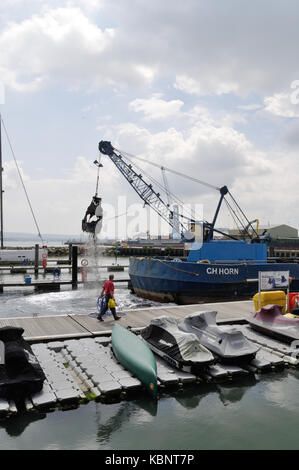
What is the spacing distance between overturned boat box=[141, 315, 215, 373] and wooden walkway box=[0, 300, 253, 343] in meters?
2.05

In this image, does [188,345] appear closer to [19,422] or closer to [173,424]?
[173,424]

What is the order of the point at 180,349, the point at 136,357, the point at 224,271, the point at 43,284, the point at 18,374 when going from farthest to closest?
the point at 43,284, the point at 224,271, the point at 180,349, the point at 136,357, the point at 18,374

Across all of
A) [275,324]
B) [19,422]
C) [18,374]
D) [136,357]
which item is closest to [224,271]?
[275,324]

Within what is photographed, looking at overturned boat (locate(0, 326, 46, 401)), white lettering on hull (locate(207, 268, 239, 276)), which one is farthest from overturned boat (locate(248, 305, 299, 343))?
white lettering on hull (locate(207, 268, 239, 276))

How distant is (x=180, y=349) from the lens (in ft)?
29.7

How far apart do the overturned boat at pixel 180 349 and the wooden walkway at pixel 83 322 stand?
6.74 ft

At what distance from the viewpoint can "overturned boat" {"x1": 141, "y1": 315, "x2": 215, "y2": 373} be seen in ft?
28.9

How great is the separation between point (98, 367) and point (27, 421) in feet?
7.64

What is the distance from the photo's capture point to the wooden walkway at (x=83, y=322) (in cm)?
1143

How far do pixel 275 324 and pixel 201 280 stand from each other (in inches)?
362

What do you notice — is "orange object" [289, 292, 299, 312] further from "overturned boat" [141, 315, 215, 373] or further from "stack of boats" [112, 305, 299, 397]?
"overturned boat" [141, 315, 215, 373]

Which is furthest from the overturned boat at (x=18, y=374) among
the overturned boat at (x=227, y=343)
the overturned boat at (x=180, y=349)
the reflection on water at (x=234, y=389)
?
the overturned boat at (x=227, y=343)

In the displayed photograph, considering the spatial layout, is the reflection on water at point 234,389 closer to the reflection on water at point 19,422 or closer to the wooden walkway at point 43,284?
the reflection on water at point 19,422
